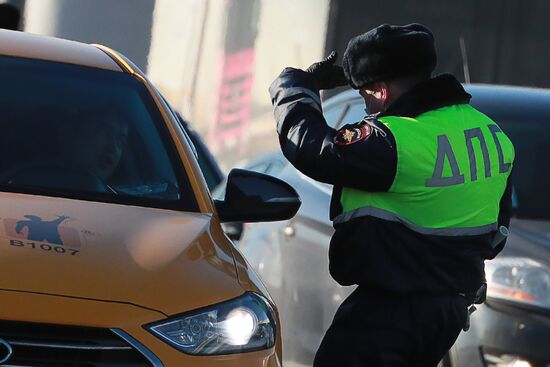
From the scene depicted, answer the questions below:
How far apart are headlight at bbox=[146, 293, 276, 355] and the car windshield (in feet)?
2.32

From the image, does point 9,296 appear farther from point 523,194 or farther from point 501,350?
point 523,194

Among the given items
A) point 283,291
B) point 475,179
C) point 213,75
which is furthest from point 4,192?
point 213,75

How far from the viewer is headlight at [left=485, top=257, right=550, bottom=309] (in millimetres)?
5508

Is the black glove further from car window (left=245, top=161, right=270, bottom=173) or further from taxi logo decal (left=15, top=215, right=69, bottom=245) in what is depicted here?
car window (left=245, top=161, right=270, bottom=173)

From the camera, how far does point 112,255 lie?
13.6 ft

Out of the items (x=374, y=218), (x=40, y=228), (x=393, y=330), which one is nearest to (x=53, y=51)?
(x=40, y=228)

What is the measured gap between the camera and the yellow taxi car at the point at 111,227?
3.83 m

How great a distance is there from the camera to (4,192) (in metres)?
4.56

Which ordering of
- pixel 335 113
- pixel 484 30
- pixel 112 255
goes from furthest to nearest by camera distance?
1. pixel 484 30
2. pixel 335 113
3. pixel 112 255

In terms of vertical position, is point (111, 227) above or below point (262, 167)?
above

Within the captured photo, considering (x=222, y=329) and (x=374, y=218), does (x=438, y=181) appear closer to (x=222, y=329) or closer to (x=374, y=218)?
(x=374, y=218)

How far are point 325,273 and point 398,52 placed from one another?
2.02m

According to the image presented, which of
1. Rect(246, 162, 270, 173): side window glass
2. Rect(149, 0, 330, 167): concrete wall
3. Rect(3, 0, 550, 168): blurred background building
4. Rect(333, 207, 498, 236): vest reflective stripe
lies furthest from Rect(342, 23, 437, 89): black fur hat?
Rect(149, 0, 330, 167): concrete wall

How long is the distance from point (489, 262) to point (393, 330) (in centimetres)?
133
